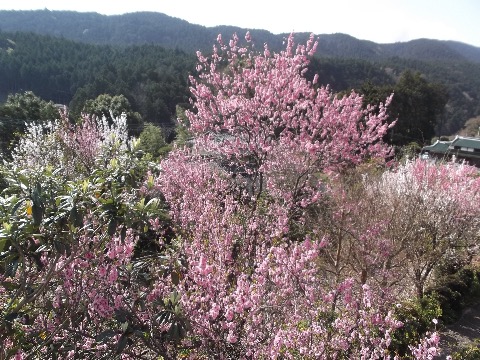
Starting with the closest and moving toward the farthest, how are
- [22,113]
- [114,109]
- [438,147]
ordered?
1. [22,113]
2. [114,109]
3. [438,147]

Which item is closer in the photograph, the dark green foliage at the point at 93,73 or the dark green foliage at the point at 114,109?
the dark green foliage at the point at 114,109

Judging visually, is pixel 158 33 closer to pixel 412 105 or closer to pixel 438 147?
pixel 412 105

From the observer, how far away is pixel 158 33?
465ft

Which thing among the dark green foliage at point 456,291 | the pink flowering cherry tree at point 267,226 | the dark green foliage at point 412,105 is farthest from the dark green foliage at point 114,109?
the dark green foliage at point 456,291

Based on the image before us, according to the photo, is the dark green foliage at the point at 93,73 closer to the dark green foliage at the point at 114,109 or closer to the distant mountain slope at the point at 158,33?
the dark green foliage at the point at 114,109

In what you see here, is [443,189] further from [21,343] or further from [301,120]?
[21,343]

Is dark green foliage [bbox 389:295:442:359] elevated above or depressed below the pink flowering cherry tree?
below

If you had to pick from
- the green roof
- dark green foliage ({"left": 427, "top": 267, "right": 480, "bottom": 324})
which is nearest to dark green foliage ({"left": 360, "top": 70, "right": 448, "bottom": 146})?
the green roof

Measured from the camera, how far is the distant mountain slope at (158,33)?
128250 mm

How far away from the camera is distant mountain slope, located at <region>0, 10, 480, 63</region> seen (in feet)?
421

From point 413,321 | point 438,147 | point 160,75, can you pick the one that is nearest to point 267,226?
point 413,321

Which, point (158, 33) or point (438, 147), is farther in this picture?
point (158, 33)

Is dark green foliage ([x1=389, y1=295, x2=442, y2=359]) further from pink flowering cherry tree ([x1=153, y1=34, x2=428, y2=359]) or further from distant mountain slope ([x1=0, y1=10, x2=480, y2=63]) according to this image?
distant mountain slope ([x1=0, y1=10, x2=480, y2=63])

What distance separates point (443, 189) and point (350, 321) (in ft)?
19.2
